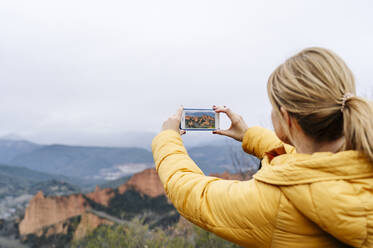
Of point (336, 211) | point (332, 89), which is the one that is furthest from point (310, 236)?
point (332, 89)

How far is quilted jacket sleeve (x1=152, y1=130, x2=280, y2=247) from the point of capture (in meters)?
0.76

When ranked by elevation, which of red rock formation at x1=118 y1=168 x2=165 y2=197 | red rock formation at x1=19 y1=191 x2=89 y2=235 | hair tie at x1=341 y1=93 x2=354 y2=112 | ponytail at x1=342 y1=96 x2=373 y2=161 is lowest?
red rock formation at x1=19 y1=191 x2=89 y2=235

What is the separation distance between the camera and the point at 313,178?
709mm

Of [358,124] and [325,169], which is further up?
[358,124]

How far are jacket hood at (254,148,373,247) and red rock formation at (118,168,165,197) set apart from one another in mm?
28548

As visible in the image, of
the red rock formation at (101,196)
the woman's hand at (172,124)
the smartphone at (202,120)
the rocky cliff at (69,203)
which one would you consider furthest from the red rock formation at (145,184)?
the woman's hand at (172,124)

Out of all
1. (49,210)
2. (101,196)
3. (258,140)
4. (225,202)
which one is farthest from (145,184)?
(225,202)

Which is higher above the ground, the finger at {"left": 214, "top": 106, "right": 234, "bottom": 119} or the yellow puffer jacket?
the finger at {"left": 214, "top": 106, "right": 234, "bottom": 119}

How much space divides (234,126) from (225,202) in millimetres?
725

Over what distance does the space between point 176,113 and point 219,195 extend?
504 mm

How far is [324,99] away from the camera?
30.3 inches

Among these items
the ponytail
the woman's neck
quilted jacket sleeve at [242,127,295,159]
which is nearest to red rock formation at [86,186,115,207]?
quilted jacket sleeve at [242,127,295,159]

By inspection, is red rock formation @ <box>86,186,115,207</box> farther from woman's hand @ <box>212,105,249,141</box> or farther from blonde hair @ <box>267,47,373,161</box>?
blonde hair @ <box>267,47,373,161</box>

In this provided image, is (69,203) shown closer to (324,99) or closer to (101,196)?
(101,196)
